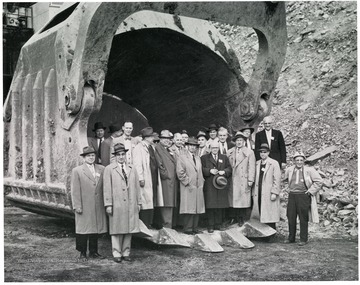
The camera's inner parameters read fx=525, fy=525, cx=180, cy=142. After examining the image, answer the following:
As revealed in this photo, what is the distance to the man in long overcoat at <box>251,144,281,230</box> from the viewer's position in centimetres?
634

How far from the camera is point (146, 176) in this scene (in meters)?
6.02

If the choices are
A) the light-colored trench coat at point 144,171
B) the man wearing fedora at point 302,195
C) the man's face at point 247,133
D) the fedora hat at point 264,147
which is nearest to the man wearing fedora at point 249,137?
the man's face at point 247,133

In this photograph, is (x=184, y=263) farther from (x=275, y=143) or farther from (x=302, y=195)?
(x=275, y=143)

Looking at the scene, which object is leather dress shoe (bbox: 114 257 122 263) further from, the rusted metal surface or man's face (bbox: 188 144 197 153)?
man's face (bbox: 188 144 197 153)

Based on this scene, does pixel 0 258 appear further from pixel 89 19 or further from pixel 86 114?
pixel 89 19

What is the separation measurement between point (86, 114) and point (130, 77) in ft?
9.69

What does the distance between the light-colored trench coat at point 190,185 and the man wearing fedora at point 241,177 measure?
0.43 m

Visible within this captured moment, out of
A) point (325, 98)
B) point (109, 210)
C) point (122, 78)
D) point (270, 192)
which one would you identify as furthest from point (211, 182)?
point (325, 98)

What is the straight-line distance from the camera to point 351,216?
722 centimetres

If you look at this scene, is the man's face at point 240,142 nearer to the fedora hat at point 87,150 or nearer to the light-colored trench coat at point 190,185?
the light-colored trench coat at point 190,185

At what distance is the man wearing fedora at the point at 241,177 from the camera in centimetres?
648

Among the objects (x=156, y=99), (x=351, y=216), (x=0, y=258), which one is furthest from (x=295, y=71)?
(x=0, y=258)

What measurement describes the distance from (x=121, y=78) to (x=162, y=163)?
271 cm

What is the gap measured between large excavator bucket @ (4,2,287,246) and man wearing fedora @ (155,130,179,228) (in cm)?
56
